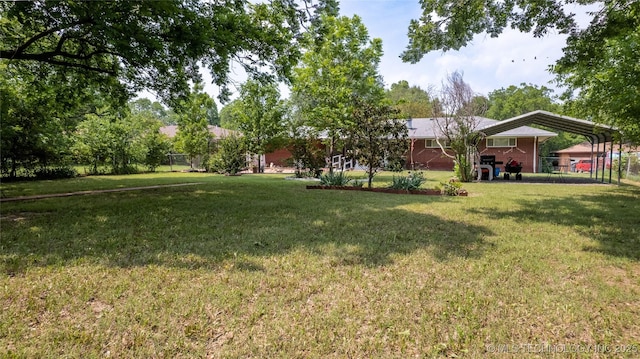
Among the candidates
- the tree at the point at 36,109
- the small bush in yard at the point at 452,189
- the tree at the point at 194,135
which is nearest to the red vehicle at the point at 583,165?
the small bush in yard at the point at 452,189

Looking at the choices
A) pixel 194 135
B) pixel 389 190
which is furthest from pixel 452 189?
pixel 194 135

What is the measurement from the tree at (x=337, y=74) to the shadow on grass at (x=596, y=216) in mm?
9574

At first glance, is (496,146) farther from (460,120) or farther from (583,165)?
(460,120)

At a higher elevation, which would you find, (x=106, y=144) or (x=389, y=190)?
(x=106, y=144)

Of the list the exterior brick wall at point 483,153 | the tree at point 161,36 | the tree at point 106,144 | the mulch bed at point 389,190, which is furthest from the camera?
the exterior brick wall at point 483,153

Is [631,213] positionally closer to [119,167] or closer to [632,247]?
[632,247]

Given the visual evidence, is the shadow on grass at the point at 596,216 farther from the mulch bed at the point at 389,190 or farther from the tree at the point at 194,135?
the tree at the point at 194,135

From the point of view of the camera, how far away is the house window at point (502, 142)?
25047 mm

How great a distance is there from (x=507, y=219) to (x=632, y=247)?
2.06m

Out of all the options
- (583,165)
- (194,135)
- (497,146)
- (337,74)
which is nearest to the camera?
(337,74)

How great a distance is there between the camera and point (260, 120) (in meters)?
22.6

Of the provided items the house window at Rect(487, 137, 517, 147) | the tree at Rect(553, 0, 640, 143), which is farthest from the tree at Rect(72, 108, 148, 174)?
the house window at Rect(487, 137, 517, 147)

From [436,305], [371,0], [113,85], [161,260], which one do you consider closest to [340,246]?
[436,305]

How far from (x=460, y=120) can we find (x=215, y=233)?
14924 millimetres
